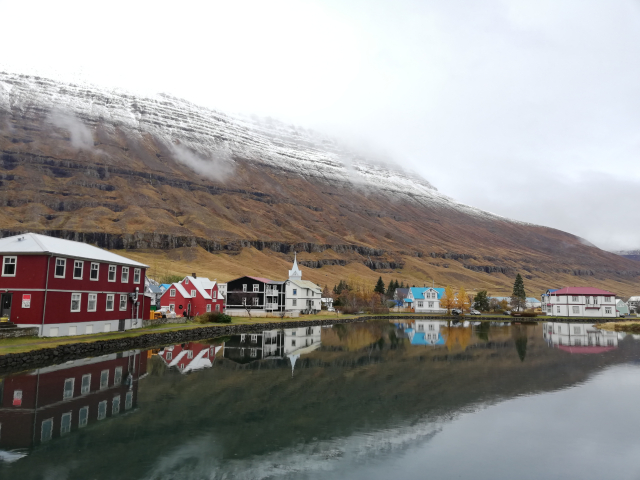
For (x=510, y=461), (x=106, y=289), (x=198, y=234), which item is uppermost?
(x=198, y=234)

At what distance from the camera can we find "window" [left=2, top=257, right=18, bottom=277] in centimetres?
3519

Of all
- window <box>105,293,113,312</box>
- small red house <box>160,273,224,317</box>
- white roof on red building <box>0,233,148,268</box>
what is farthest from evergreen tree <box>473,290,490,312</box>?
white roof on red building <box>0,233,148,268</box>

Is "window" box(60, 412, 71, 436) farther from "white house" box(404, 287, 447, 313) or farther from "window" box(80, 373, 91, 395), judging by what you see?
"white house" box(404, 287, 447, 313)

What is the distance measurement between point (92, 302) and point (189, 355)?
11.0m

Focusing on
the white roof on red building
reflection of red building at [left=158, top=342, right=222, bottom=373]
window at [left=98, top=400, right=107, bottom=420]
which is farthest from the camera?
the white roof on red building

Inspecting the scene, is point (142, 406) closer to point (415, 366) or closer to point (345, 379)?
point (345, 379)

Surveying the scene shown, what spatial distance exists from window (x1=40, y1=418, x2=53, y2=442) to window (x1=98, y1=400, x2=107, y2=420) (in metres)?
1.69

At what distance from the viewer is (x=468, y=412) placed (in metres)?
20.0


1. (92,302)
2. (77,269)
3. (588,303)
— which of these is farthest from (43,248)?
(588,303)

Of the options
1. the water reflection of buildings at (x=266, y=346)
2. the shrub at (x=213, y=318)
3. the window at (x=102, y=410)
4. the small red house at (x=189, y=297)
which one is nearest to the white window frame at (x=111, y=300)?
the water reflection of buildings at (x=266, y=346)

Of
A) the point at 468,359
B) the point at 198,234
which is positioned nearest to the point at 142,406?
the point at 468,359

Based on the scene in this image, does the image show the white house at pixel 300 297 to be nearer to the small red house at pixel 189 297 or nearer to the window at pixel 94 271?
the small red house at pixel 189 297

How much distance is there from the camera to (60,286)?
3628 cm

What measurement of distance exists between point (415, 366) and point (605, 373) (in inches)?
475
